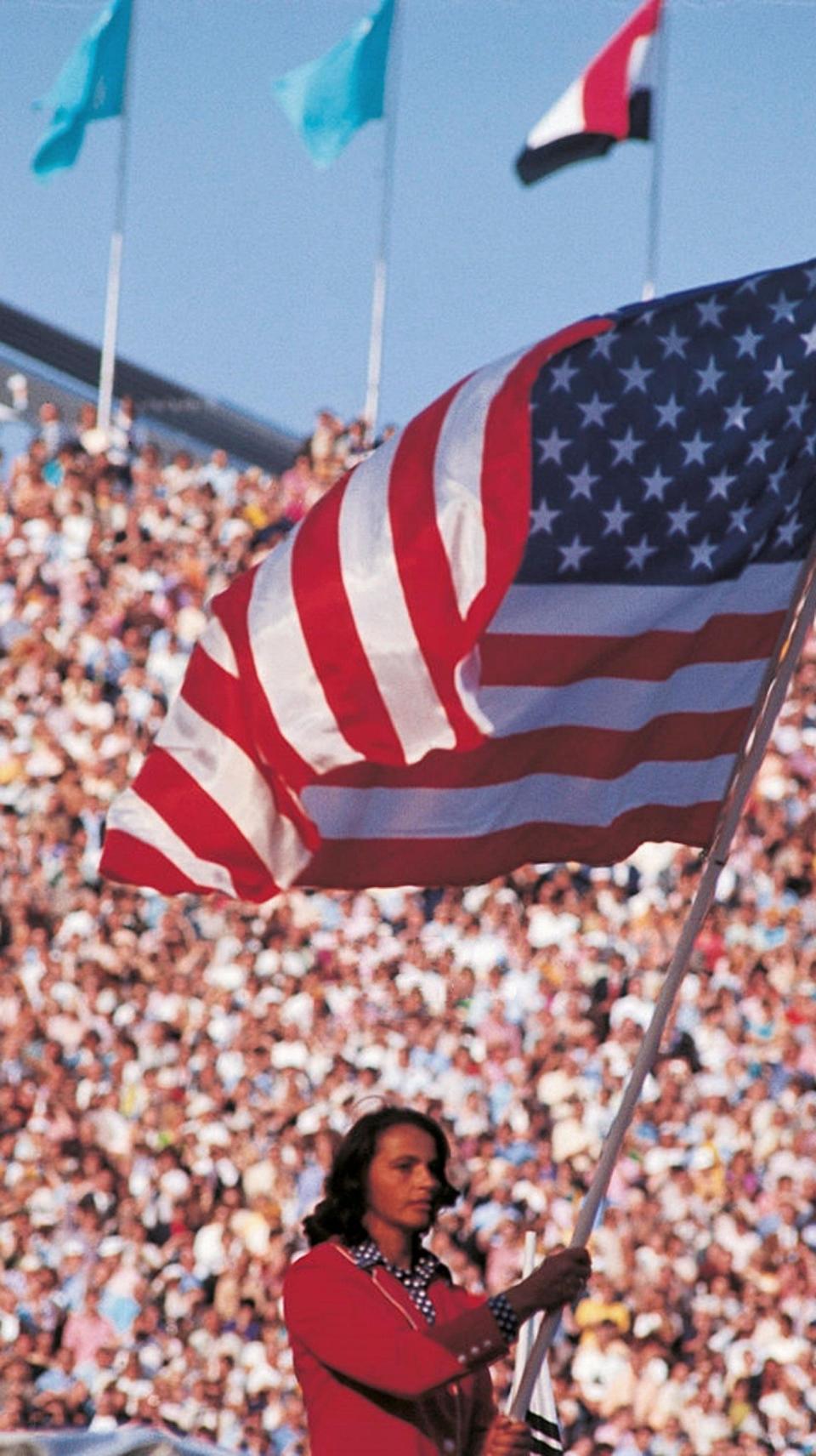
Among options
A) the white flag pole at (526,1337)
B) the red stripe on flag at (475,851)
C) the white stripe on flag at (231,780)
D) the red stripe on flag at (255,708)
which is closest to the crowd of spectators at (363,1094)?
the red stripe on flag at (475,851)

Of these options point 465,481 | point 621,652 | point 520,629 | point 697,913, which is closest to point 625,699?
point 621,652

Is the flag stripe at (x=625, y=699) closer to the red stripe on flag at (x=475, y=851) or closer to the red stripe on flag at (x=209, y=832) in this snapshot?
the red stripe on flag at (x=475, y=851)

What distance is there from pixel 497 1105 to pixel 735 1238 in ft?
5.35

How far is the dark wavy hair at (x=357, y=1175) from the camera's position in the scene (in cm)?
425

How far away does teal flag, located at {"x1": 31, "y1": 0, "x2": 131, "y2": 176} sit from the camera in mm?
24188

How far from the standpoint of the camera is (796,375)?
5.64 metres

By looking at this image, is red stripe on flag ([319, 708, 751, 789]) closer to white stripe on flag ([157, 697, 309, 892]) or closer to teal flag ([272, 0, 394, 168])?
white stripe on flag ([157, 697, 309, 892])

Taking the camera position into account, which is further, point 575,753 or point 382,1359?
point 575,753

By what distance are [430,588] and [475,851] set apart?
542mm

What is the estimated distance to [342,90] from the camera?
936 inches

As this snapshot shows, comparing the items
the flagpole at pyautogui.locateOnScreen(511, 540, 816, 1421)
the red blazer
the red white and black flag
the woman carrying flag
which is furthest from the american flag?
the red white and black flag

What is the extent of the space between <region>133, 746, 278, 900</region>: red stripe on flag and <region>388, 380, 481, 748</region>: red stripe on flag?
18.8 inches

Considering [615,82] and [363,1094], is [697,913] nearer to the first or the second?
[363,1094]

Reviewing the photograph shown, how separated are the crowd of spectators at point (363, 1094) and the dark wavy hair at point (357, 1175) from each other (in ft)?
25.6
